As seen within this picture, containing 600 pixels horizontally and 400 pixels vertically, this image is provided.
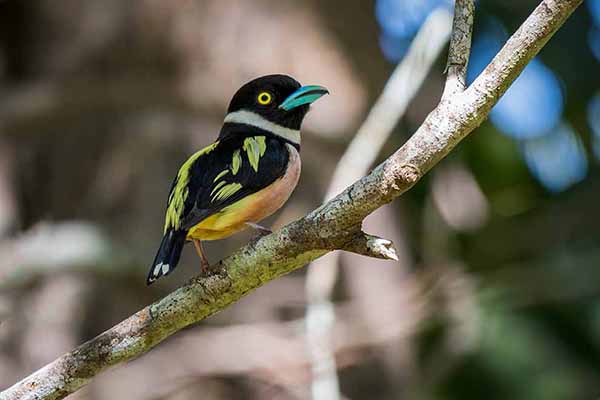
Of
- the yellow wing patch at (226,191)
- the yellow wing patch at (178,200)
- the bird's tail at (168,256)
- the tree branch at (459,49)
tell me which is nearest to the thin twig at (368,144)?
the yellow wing patch at (178,200)

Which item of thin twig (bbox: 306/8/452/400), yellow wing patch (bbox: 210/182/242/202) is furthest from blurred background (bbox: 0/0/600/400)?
yellow wing patch (bbox: 210/182/242/202)

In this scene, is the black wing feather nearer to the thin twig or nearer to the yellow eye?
the yellow eye

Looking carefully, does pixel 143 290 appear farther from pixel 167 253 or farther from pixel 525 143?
pixel 525 143

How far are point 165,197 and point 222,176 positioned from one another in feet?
8.21

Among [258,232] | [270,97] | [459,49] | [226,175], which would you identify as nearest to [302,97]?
[270,97]

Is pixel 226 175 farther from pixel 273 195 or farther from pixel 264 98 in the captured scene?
pixel 264 98

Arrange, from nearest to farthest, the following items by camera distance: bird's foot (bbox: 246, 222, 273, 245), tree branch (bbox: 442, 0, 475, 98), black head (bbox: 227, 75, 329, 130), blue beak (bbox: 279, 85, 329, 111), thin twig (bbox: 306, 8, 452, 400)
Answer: tree branch (bbox: 442, 0, 475, 98), bird's foot (bbox: 246, 222, 273, 245), blue beak (bbox: 279, 85, 329, 111), black head (bbox: 227, 75, 329, 130), thin twig (bbox: 306, 8, 452, 400)

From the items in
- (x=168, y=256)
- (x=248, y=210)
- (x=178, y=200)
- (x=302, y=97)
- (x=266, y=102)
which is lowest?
(x=168, y=256)

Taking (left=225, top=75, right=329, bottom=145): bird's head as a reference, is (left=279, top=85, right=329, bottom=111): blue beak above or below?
below

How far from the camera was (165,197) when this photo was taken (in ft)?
22.0

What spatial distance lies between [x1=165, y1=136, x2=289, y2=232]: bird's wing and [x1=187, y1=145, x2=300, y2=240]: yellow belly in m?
0.03

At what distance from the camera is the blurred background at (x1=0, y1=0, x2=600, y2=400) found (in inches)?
253

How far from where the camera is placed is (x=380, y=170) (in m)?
3.12

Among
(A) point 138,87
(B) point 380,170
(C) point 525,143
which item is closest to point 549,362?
(C) point 525,143
